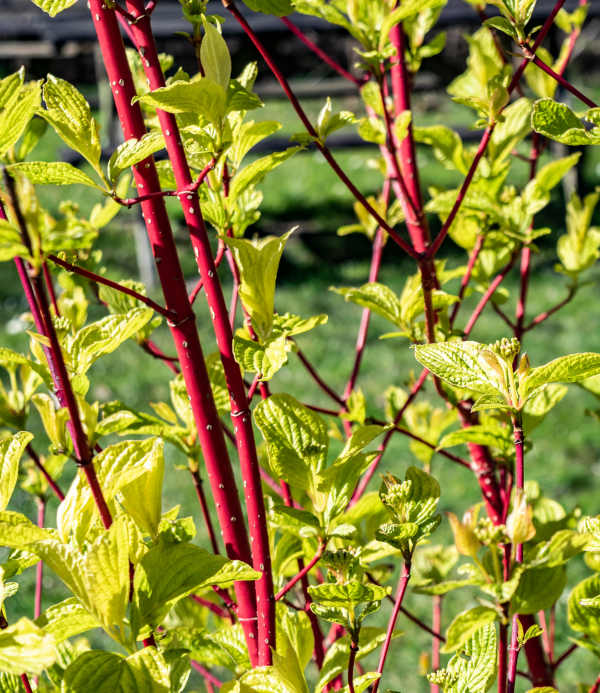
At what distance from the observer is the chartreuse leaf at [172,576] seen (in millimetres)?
468

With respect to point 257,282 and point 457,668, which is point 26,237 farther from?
point 457,668

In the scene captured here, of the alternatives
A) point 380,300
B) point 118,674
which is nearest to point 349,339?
point 380,300

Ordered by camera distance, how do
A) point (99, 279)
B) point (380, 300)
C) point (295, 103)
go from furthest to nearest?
point (380, 300)
point (295, 103)
point (99, 279)

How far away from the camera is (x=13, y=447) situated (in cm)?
50

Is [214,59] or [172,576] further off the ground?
[214,59]

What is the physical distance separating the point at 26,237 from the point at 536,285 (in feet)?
11.6

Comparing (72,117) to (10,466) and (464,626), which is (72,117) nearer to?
(10,466)

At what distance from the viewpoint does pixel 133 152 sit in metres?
0.51

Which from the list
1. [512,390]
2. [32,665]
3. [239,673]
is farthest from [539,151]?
[32,665]

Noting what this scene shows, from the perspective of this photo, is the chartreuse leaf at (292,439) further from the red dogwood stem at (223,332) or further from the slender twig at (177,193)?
the slender twig at (177,193)

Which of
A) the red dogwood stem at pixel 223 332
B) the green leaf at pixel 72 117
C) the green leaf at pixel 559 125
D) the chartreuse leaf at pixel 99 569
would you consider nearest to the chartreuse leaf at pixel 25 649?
the chartreuse leaf at pixel 99 569

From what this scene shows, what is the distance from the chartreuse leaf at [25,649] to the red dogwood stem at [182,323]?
19 centimetres

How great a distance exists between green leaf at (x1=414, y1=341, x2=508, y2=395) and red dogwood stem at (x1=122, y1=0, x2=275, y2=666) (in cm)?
12

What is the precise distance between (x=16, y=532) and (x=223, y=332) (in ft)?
0.59
